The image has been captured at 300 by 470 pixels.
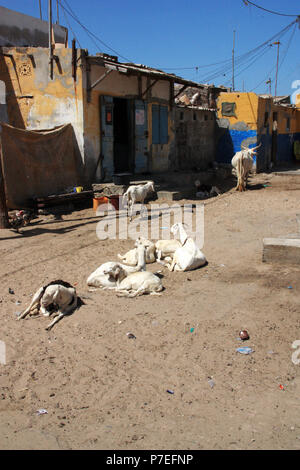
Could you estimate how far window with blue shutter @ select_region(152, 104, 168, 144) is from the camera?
13.6 metres

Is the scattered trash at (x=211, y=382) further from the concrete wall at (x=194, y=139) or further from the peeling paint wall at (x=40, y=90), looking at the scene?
the concrete wall at (x=194, y=139)

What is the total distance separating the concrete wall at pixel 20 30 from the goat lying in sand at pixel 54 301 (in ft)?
39.1

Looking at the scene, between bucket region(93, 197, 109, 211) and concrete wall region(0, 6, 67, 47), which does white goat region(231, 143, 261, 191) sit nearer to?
bucket region(93, 197, 109, 211)

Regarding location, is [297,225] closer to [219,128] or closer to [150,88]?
[150,88]

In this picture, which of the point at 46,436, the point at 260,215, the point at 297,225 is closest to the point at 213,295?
the point at 46,436

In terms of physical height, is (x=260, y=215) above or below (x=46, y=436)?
above

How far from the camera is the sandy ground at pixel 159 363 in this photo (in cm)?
282

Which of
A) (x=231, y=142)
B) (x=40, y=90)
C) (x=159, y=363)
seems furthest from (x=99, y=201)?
(x=231, y=142)

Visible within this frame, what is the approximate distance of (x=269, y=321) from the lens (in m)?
4.34

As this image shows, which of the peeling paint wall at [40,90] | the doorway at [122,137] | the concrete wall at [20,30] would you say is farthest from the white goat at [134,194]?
the concrete wall at [20,30]

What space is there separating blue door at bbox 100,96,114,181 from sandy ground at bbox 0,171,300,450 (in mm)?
5639

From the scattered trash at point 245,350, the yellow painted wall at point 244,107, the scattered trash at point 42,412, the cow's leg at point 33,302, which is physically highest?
the yellow painted wall at point 244,107

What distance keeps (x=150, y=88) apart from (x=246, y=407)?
1163 cm
